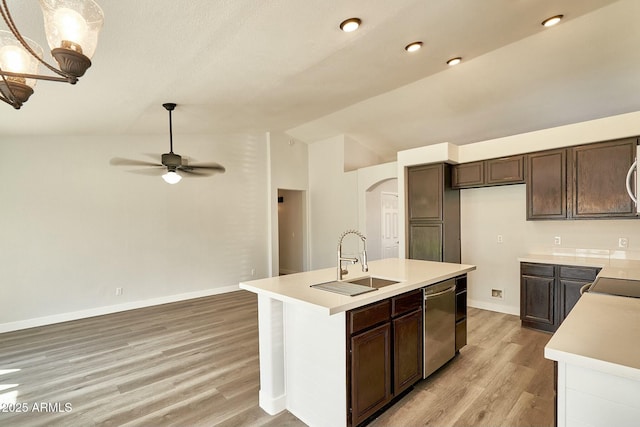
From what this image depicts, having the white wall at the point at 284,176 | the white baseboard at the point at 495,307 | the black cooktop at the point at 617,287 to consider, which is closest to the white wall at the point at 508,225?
the white baseboard at the point at 495,307

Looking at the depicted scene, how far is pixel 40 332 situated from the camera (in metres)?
3.97

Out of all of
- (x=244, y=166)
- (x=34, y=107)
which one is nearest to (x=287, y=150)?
(x=244, y=166)

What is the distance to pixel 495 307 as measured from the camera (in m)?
4.57

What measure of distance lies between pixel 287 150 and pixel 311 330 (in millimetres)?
5474

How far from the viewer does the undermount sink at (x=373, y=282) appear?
2.55m

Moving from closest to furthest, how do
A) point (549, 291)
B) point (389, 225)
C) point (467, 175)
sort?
point (549, 291) → point (467, 175) → point (389, 225)

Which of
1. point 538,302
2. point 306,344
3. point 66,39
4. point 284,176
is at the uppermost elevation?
point 284,176

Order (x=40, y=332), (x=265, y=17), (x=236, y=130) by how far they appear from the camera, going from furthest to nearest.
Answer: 1. (x=236, y=130)
2. (x=40, y=332)
3. (x=265, y=17)

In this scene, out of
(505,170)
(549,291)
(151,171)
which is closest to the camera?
(549,291)

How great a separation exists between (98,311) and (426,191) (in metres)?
5.34

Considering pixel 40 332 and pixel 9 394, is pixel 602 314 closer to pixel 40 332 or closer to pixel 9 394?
pixel 9 394

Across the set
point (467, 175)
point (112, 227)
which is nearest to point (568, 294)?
point (467, 175)

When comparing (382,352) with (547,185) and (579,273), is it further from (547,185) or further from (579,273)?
(547,185)

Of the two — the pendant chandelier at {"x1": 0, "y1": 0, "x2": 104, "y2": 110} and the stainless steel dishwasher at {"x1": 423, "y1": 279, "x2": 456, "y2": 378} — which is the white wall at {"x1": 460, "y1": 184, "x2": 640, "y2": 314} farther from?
the pendant chandelier at {"x1": 0, "y1": 0, "x2": 104, "y2": 110}
